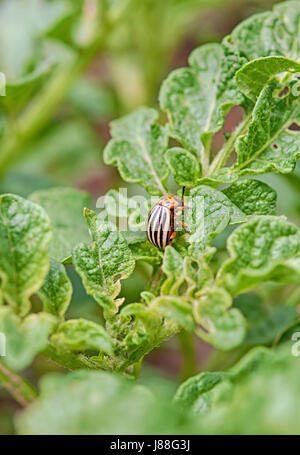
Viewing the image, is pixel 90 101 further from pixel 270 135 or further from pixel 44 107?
pixel 270 135

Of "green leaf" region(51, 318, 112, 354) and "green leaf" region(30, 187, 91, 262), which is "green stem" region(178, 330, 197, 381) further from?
"green leaf" region(51, 318, 112, 354)

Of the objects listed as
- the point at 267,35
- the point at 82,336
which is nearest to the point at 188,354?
the point at 82,336

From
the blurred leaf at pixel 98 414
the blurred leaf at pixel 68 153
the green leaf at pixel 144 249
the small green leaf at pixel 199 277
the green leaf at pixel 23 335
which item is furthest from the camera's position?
the blurred leaf at pixel 68 153

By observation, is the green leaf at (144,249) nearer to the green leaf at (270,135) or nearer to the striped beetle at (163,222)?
the striped beetle at (163,222)

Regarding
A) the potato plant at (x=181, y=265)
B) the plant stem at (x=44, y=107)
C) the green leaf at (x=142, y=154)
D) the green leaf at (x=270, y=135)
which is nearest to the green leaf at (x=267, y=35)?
the potato plant at (x=181, y=265)

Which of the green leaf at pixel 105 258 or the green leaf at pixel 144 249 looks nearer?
the green leaf at pixel 105 258

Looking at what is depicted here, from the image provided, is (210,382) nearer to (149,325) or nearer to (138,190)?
(149,325)
